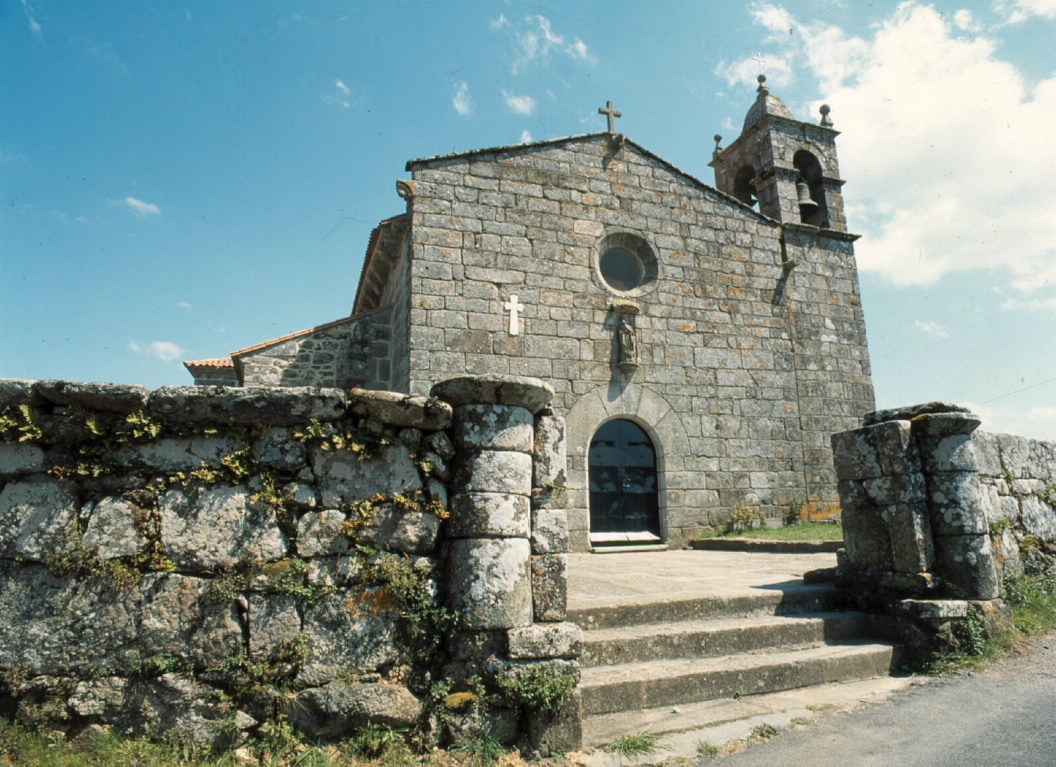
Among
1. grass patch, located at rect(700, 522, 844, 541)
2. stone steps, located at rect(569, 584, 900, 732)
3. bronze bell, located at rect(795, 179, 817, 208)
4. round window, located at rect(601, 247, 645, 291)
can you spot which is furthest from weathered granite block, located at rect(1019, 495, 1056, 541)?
bronze bell, located at rect(795, 179, 817, 208)

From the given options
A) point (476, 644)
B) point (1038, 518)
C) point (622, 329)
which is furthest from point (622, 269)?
point (476, 644)

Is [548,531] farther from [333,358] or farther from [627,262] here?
[627,262]

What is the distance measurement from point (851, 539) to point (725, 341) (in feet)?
18.6

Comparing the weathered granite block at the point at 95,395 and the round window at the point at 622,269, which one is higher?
the round window at the point at 622,269

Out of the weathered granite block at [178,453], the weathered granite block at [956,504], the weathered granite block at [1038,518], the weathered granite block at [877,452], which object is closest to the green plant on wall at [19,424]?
the weathered granite block at [178,453]

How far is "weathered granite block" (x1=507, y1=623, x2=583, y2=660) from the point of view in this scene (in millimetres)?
2904

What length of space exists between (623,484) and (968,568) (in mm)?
5180

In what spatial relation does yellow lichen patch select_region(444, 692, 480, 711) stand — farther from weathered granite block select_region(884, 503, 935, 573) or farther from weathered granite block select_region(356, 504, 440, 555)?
weathered granite block select_region(884, 503, 935, 573)

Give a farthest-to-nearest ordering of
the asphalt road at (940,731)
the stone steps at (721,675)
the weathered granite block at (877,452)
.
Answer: the weathered granite block at (877,452) < the stone steps at (721,675) < the asphalt road at (940,731)

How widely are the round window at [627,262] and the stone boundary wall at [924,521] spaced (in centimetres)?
544

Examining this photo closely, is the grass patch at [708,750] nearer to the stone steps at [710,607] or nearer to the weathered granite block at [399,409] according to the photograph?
the stone steps at [710,607]

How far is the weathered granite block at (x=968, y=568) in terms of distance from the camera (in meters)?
4.42

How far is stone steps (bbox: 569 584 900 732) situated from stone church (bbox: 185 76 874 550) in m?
4.34

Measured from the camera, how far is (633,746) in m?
2.96
